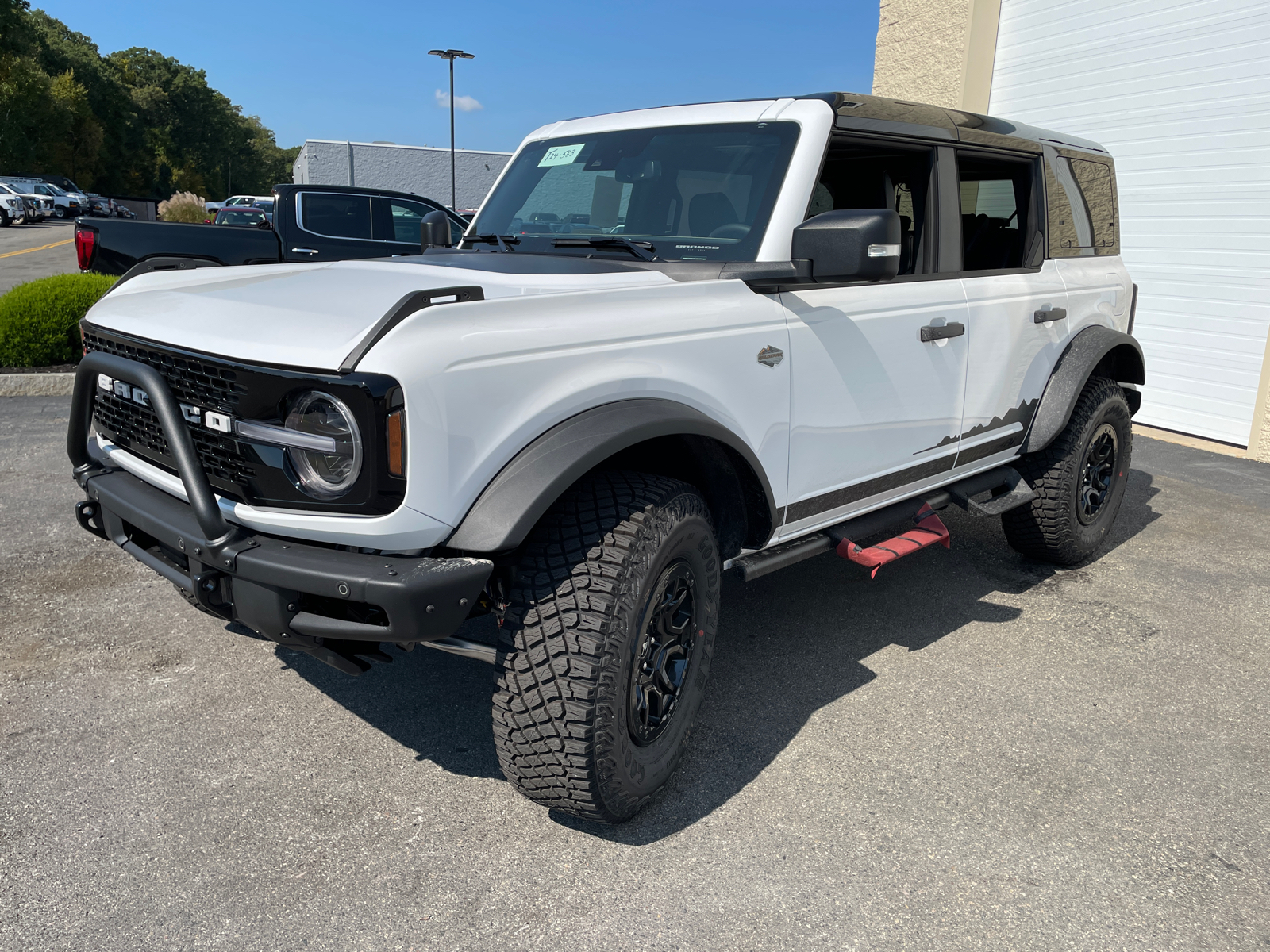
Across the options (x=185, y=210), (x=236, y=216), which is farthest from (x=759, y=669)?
(x=185, y=210)

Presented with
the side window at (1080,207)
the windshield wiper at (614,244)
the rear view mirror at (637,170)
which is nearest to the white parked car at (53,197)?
the rear view mirror at (637,170)

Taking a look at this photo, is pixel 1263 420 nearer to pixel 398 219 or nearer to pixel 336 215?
pixel 398 219

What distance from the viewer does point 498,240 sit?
3621mm

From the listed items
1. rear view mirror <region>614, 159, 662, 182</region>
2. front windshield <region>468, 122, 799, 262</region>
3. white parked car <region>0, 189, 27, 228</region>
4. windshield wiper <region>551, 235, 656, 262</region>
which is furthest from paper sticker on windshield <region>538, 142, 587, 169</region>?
white parked car <region>0, 189, 27, 228</region>

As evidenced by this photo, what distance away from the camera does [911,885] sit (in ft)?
7.80

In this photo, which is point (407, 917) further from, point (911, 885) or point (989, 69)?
point (989, 69)

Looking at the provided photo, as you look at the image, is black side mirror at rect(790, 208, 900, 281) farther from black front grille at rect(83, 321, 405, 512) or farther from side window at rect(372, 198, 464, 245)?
side window at rect(372, 198, 464, 245)

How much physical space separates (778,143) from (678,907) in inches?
90.9

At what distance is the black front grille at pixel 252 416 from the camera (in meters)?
2.07

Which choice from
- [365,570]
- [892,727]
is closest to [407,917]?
[365,570]

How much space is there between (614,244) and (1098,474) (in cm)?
295

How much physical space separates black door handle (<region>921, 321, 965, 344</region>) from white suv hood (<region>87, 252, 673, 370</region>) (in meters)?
1.13

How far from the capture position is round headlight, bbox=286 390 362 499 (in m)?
2.12

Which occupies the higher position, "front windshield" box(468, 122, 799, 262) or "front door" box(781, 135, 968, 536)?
"front windshield" box(468, 122, 799, 262)
